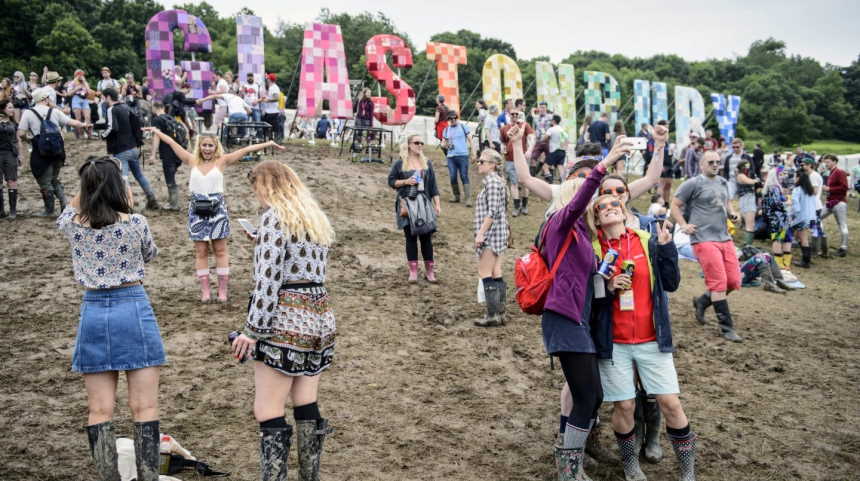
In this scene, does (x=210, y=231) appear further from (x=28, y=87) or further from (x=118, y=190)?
(x=28, y=87)

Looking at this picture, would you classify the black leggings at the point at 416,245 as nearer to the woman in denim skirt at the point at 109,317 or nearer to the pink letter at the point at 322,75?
the woman in denim skirt at the point at 109,317

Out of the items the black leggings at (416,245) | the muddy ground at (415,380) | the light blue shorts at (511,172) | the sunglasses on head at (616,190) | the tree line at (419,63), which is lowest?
the muddy ground at (415,380)

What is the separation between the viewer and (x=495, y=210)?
7.04 m

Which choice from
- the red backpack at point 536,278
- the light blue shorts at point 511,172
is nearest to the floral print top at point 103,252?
the red backpack at point 536,278

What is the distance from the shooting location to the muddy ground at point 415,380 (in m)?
4.46

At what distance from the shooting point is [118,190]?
3.50 m

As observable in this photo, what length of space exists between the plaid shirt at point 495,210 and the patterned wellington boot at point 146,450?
4214mm

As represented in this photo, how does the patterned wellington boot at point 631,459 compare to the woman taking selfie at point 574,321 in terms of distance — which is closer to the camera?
the woman taking selfie at point 574,321

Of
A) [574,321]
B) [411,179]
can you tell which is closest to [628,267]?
[574,321]

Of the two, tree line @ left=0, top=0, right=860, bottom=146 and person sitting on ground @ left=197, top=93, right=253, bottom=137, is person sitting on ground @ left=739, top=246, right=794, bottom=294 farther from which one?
tree line @ left=0, top=0, right=860, bottom=146

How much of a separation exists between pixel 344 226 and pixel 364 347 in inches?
206

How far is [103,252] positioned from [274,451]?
1.37 m

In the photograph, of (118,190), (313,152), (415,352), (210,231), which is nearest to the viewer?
(118,190)

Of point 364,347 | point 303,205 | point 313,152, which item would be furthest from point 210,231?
point 313,152
